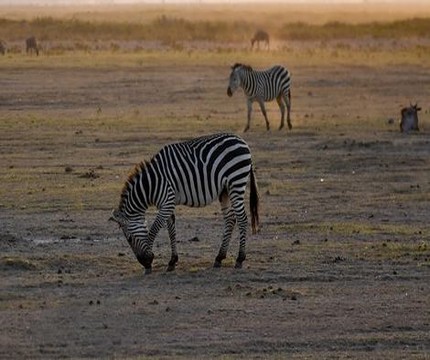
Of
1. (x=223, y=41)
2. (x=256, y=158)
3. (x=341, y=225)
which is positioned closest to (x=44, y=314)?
(x=341, y=225)

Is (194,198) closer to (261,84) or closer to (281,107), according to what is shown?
(281,107)

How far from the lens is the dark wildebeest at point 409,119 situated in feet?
78.0

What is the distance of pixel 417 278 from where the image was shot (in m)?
11.5

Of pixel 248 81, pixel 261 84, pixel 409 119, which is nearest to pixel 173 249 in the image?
pixel 409 119

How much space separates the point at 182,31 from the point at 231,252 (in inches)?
2290

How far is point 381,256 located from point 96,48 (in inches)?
1699

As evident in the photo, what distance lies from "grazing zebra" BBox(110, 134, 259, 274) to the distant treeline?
167ft

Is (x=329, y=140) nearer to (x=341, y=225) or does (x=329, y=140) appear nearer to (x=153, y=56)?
(x=341, y=225)

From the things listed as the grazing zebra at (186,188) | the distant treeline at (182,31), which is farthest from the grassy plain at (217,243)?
the distant treeline at (182,31)

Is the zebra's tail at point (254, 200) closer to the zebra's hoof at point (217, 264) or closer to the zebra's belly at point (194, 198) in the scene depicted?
the zebra's belly at point (194, 198)

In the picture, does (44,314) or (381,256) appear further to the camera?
(381,256)

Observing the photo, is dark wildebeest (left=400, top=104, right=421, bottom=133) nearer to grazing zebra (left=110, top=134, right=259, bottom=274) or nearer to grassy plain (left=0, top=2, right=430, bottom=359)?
grassy plain (left=0, top=2, right=430, bottom=359)

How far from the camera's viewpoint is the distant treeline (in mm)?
66000

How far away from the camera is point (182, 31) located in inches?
2768
